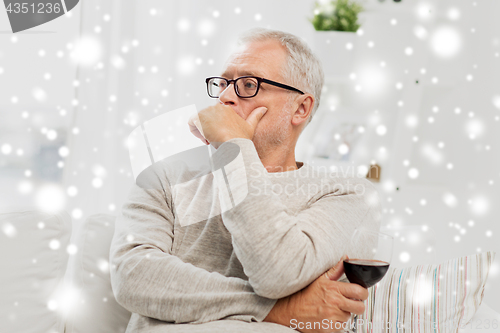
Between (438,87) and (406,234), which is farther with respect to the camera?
(438,87)

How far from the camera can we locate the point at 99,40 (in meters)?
1.54

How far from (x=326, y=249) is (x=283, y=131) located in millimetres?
492

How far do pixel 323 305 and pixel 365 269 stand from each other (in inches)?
4.9

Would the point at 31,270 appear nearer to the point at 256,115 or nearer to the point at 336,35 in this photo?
the point at 256,115

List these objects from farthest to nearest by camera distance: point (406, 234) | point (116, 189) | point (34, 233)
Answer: point (116, 189) → point (406, 234) → point (34, 233)

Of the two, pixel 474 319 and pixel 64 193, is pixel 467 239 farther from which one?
pixel 64 193

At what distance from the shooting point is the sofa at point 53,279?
102 centimetres

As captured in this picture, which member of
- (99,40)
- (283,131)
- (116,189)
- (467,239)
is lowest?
(467,239)

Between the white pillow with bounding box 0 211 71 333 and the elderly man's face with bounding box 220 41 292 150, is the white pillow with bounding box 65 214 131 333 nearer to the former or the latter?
the white pillow with bounding box 0 211 71 333

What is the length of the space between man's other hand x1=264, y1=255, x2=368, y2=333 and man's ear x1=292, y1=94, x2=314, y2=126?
21.7 inches

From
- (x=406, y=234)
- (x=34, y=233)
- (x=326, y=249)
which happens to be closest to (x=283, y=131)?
(x=326, y=249)

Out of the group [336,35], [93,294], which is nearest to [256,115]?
[93,294]

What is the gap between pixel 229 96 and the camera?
1134mm

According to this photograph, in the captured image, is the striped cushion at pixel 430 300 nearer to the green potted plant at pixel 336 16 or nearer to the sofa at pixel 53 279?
the sofa at pixel 53 279
